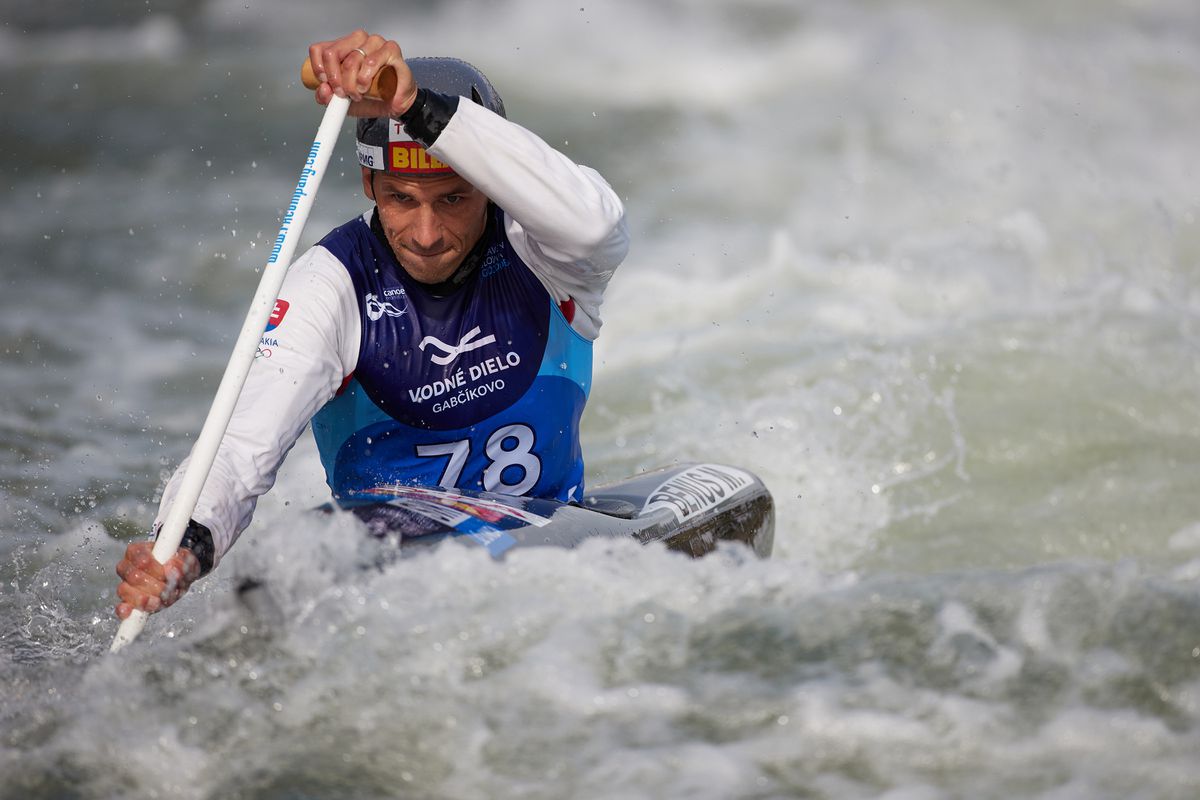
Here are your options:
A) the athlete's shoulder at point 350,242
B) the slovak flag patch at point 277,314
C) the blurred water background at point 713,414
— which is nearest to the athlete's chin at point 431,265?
the athlete's shoulder at point 350,242

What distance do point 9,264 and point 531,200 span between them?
251 inches

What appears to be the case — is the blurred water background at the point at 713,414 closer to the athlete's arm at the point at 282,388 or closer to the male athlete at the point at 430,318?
the athlete's arm at the point at 282,388

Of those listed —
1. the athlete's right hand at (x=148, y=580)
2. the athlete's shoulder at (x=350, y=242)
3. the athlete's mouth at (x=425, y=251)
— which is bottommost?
the athlete's right hand at (x=148, y=580)

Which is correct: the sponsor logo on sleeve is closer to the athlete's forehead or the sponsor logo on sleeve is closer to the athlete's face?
the athlete's face

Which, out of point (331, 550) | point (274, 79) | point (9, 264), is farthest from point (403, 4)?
point (331, 550)

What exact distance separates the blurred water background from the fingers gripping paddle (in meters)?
0.15

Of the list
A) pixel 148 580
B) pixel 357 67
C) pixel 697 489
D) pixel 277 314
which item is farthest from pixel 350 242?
pixel 697 489

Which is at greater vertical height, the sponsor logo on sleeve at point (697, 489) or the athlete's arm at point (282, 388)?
the athlete's arm at point (282, 388)

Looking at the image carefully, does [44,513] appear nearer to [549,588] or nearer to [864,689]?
[549,588]

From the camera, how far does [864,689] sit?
284 centimetres

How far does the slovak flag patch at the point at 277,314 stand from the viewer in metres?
3.31

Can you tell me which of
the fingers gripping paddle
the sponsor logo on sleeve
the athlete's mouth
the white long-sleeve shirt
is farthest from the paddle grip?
the sponsor logo on sleeve

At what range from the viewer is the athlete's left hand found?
3031mm

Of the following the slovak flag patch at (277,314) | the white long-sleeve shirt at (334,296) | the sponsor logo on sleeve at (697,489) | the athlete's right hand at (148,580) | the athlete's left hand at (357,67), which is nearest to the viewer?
the athlete's right hand at (148,580)
